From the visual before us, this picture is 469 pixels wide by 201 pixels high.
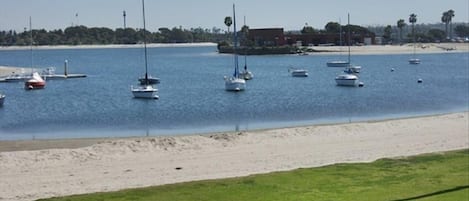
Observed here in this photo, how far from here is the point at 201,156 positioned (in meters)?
26.1

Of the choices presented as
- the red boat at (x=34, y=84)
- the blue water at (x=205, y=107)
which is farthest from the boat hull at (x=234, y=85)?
the red boat at (x=34, y=84)

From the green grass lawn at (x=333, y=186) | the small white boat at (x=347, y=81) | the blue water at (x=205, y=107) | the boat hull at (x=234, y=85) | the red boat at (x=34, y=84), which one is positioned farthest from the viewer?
the red boat at (x=34, y=84)

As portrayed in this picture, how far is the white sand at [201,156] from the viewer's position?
20.7 m

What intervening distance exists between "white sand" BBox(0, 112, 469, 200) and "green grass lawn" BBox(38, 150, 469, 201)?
215cm

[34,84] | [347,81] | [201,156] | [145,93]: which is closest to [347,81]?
[347,81]

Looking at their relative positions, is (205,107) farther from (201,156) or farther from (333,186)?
(333,186)

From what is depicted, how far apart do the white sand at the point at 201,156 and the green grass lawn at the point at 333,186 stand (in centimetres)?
215

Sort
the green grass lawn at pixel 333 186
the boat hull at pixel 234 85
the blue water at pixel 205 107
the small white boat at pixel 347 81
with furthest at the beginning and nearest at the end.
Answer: the small white boat at pixel 347 81 → the boat hull at pixel 234 85 → the blue water at pixel 205 107 → the green grass lawn at pixel 333 186

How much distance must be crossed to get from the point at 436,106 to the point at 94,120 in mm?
25491

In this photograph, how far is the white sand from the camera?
814 inches

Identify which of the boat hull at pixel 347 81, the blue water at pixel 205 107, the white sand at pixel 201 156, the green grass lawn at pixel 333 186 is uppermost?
the green grass lawn at pixel 333 186

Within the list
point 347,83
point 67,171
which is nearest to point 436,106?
point 347,83

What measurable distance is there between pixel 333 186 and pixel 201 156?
31.7 ft

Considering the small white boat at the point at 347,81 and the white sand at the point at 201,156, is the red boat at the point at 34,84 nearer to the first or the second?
the small white boat at the point at 347,81
